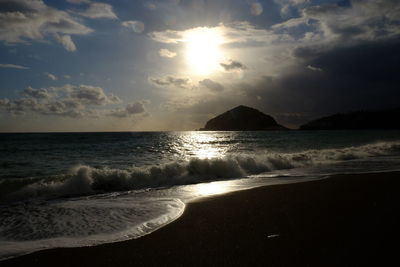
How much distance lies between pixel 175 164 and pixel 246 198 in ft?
22.2

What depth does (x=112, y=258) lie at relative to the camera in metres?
4.48

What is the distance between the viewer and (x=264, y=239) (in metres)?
5.05

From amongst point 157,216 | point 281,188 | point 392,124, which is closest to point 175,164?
point 281,188

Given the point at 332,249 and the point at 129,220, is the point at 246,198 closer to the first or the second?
the point at 129,220

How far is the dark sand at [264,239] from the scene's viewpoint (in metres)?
4.27

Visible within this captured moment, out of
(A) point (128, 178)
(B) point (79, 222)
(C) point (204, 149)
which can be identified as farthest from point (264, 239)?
(C) point (204, 149)

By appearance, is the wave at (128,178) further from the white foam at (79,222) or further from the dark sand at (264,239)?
the dark sand at (264,239)

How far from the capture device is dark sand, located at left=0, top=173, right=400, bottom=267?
4266mm

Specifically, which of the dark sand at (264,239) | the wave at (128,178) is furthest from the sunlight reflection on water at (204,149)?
the dark sand at (264,239)

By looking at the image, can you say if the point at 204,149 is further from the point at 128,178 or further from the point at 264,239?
the point at 264,239

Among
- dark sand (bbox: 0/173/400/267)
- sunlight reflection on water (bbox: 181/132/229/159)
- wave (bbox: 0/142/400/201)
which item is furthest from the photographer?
sunlight reflection on water (bbox: 181/132/229/159)

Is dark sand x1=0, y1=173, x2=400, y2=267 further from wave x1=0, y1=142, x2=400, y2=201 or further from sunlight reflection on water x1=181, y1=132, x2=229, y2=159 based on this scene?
sunlight reflection on water x1=181, y1=132, x2=229, y2=159

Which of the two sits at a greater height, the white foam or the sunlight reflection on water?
the sunlight reflection on water

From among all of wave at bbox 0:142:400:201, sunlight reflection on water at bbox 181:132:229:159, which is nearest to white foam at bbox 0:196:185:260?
wave at bbox 0:142:400:201
